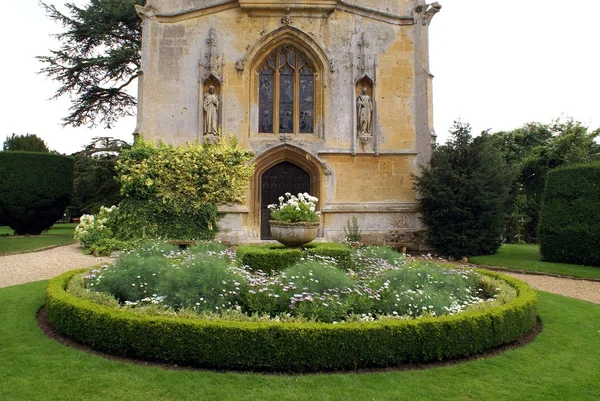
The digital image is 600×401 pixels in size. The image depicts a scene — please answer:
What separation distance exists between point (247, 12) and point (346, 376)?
43.8 feet

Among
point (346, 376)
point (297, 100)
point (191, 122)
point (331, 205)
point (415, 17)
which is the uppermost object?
point (415, 17)

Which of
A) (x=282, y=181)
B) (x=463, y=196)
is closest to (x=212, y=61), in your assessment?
(x=282, y=181)

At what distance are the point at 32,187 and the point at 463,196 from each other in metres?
16.8

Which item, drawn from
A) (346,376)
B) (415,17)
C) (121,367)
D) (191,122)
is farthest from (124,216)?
(415,17)

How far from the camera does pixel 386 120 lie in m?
14.5

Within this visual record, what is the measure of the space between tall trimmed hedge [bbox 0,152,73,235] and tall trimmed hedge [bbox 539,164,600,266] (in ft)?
60.5

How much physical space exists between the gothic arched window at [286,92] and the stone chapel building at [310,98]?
0.13ft

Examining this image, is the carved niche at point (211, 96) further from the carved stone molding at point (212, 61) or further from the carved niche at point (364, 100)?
the carved niche at point (364, 100)

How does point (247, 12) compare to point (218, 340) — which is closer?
point (218, 340)

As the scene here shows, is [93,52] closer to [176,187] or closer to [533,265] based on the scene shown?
[176,187]

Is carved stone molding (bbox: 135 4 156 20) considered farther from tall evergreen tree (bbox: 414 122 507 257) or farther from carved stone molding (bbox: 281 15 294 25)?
tall evergreen tree (bbox: 414 122 507 257)

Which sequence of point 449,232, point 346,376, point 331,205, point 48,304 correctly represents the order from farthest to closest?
1. point 331,205
2. point 449,232
3. point 48,304
4. point 346,376

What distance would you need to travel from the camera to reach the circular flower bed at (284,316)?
14.2 feet

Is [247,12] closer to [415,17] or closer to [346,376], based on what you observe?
[415,17]
